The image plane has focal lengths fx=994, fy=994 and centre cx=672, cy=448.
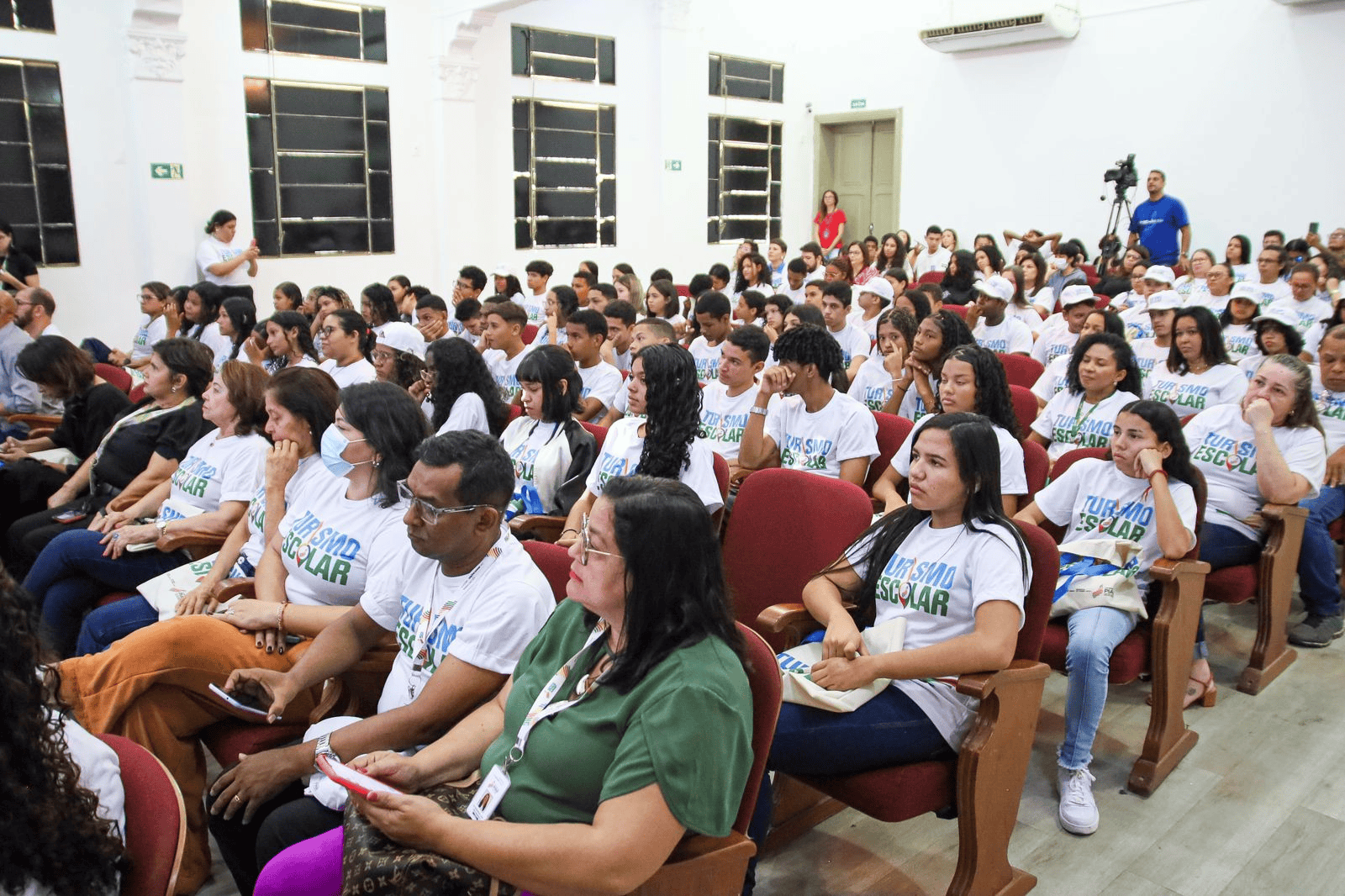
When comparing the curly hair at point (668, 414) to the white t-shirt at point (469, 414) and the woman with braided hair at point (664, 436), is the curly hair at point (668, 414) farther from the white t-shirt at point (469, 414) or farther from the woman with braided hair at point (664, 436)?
the white t-shirt at point (469, 414)

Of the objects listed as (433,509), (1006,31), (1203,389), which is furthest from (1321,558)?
(1006,31)

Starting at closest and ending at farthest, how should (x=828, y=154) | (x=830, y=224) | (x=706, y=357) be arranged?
(x=706, y=357), (x=830, y=224), (x=828, y=154)

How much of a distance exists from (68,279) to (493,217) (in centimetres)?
396

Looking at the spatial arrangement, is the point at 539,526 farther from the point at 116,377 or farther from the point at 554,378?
the point at 116,377

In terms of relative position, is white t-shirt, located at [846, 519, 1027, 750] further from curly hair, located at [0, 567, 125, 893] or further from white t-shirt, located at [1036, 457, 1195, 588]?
curly hair, located at [0, 567, 125, 893]

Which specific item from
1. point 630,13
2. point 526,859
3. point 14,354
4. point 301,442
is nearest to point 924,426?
point 526,859

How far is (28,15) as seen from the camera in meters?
7.52

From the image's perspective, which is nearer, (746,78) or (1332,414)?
(1332,414)

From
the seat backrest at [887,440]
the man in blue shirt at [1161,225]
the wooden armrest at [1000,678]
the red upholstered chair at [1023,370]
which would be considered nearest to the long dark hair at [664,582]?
the wooden armrest at [1000,678]

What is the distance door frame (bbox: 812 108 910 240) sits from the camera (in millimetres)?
12766

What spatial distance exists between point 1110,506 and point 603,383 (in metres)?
2.37

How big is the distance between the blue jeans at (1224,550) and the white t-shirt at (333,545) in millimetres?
2430

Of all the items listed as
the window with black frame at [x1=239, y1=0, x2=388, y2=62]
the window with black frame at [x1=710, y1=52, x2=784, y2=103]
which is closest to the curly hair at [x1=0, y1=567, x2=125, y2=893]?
the window with black frame at [x1=239, y1=0, x2=388, y2=62]


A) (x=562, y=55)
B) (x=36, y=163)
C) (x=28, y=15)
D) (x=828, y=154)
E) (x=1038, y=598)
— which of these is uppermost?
(x=562, y=55)
